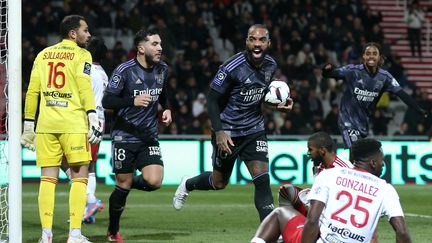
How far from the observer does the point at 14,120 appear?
25.7 ft

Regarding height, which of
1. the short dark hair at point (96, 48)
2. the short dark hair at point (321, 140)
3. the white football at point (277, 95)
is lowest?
the short dark hair at point (321, 140)

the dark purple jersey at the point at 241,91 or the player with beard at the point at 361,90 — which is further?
the player with beard at the point at 361,90

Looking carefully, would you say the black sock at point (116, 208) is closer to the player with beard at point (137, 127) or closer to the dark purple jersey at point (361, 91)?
the player with beard at point (137, 127)

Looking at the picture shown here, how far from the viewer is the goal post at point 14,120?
305 inches

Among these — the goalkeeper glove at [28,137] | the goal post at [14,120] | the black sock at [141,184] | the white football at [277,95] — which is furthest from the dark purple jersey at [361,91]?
the goal post at [14,120]

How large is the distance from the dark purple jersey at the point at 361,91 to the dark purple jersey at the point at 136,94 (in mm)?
3003

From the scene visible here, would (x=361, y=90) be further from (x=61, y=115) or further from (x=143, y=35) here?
(x=61, y=115)

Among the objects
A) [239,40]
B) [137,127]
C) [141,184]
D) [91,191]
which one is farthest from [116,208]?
[239,40]

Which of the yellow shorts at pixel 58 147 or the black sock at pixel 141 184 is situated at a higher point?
the yellow shorts at pixel 58 147

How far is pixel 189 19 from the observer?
23.1 meters

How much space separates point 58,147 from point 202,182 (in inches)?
90.9

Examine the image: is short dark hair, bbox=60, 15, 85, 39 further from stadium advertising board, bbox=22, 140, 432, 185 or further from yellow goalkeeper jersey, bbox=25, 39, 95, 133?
stadium advertising board, bbox=22, 140, 432, 185

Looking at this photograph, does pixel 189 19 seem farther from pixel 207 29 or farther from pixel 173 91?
pixel 173 91

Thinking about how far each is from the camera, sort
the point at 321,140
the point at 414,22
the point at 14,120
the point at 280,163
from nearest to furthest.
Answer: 1. the point at 321,140
2. the point at 14,120
3. the point at 280,163
4. the point at 414,22
